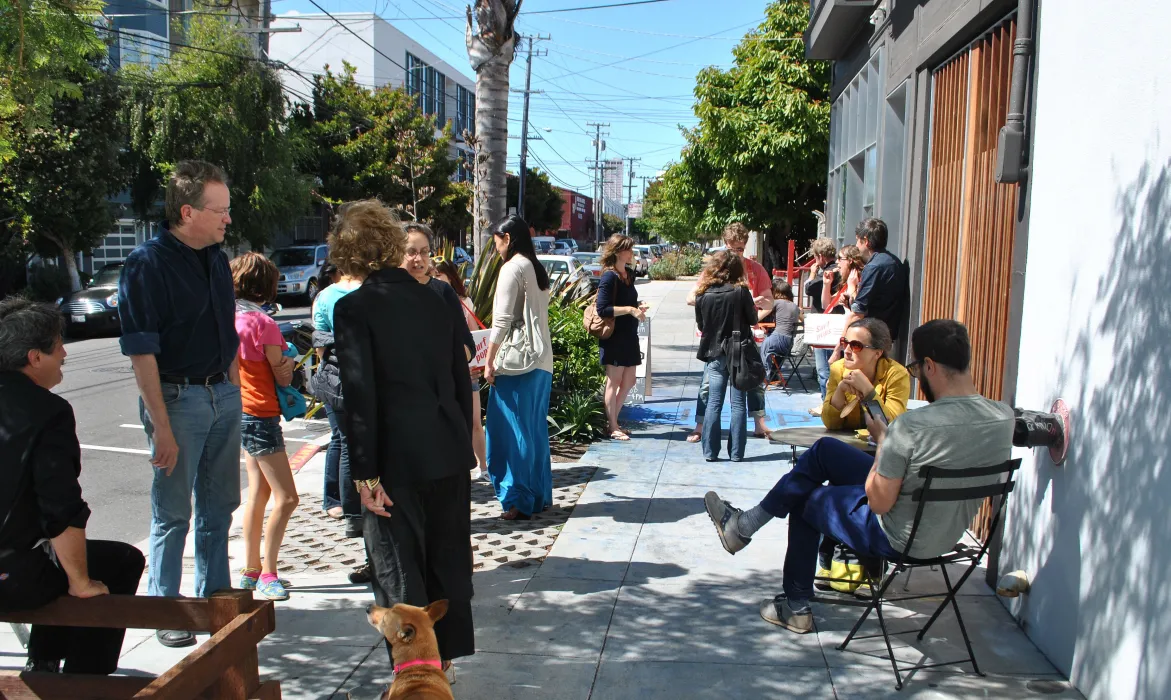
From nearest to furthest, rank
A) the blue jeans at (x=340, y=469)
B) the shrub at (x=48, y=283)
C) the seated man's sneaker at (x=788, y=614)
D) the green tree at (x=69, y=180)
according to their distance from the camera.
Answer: the seated man's sneaker at (x=788, y=614), the blue jeans at (x=340, y=469), the green tree at (x=69, y=180), the shrub at (x=48, y=283)

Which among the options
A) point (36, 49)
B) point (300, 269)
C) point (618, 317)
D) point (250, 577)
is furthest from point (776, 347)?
point (300, 269)

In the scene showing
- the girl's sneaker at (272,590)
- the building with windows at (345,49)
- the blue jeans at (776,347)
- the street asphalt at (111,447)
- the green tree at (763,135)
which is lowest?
the street asphalt at (111,447)

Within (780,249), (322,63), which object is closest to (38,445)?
(780,249)

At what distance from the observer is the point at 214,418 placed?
3.91m

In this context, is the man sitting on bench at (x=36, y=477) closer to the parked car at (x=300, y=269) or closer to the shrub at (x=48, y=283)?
the shrub at (x=48, y=283)

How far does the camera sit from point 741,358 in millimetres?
7223

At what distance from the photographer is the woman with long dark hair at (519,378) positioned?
564cm

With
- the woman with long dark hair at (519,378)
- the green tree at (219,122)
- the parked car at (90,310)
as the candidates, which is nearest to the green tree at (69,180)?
the green tree at (219,122)

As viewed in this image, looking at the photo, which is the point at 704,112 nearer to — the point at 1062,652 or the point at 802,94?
the point at 802,94

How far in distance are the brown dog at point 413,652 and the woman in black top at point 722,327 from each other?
452 cm

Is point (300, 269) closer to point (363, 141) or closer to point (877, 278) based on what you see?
point (363, 141)

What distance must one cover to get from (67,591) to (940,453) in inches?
120

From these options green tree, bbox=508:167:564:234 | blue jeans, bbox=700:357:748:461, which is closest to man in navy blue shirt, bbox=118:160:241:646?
blue jeans, bbox=700:357:748:461

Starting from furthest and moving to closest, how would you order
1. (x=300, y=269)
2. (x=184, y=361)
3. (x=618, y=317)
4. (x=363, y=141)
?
1. (x=363, y=141)
2. (x=300, y=269)
3. (x=618, y=317)
4. (x=184, y=361)
